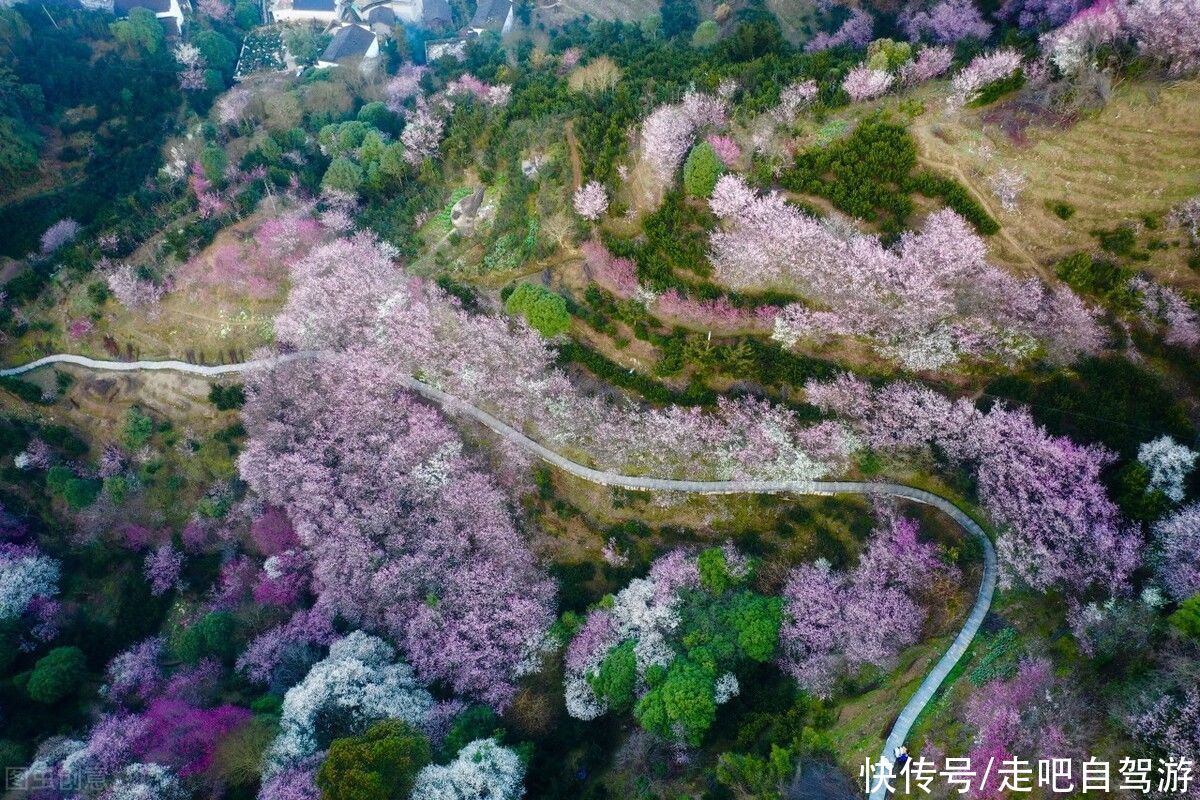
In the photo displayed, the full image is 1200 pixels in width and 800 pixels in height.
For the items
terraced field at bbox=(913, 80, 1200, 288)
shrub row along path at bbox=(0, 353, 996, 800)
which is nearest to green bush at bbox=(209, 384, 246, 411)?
shrub row along path at bbox=(0, 353, 996, 800)

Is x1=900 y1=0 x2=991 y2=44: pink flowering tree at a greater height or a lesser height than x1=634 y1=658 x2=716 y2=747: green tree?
greater

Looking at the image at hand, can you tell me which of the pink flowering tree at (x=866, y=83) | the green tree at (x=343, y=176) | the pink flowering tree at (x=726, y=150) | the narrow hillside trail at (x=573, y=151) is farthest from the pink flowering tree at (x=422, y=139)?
the pink flowering tree at (x=866, y=83)

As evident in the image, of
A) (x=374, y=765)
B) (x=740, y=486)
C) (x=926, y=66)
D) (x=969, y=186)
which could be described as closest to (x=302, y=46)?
(x=926, y=66)

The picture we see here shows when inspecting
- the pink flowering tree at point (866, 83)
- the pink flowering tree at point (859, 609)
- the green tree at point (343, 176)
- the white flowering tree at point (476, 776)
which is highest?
the pink flowering tree at point (866, 83)

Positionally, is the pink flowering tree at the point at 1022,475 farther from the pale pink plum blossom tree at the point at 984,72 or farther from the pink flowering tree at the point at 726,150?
the pale pink plum blossom tree at the point at 984,72

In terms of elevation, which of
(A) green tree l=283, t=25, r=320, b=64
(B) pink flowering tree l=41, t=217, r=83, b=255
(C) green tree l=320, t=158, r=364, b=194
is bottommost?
(B) pink flowering tree l=41, t=217, r=83, b=255

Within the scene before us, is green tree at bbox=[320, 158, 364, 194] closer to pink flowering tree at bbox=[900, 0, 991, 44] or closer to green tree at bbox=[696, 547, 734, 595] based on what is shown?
green tree at bbox=[696, 547, 734, 595]
